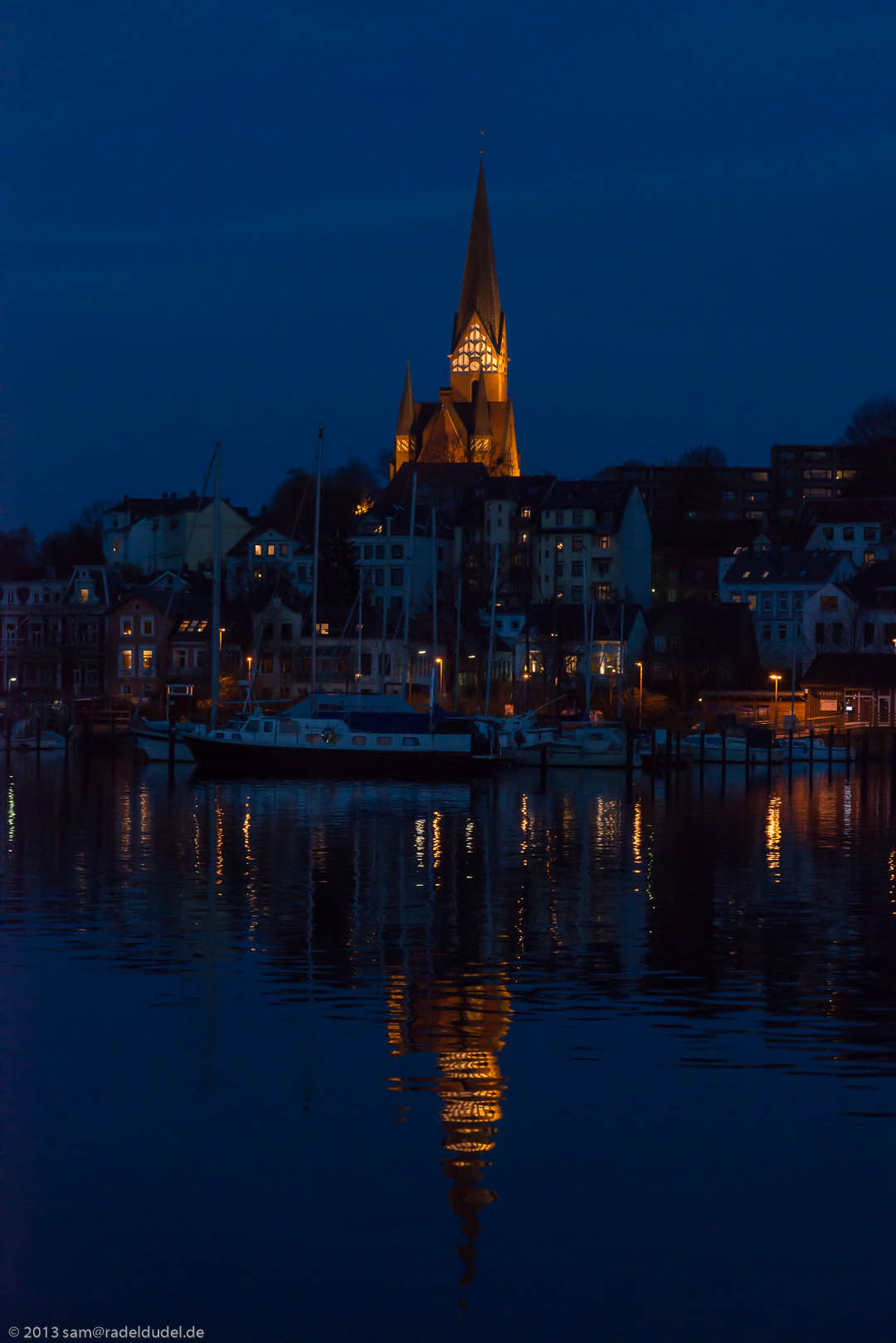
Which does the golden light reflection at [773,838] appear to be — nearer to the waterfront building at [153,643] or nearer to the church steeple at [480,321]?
the waterfront building at [153,643]

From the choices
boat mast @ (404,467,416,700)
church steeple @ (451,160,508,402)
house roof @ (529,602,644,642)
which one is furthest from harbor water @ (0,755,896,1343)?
church steeple @ (451,160,508,402)

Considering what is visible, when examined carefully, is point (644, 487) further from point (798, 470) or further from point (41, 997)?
point (41, 997)

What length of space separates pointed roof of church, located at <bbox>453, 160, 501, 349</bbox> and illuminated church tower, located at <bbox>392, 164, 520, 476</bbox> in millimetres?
101

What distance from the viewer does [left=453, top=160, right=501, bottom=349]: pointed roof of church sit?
197 meters

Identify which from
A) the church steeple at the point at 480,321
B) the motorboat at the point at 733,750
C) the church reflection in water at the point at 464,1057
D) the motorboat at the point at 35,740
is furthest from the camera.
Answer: the church steeple at the point at 480,321

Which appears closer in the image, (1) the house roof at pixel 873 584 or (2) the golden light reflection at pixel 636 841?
(2) the golden light reflection at pixel 636 841

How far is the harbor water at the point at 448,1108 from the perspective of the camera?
12.5 m

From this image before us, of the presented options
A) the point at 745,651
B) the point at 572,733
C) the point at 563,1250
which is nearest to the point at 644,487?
the point at 745,651

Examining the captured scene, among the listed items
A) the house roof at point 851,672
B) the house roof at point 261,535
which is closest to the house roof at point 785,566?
the house roof at point 851,672

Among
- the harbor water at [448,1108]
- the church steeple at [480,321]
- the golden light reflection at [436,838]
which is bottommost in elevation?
the golden light reflection at [436,838]

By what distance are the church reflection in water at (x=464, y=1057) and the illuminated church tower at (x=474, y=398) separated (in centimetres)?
15086

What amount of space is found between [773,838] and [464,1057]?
32.7m

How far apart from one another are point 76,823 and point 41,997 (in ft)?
97.2

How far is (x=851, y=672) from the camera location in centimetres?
11219
